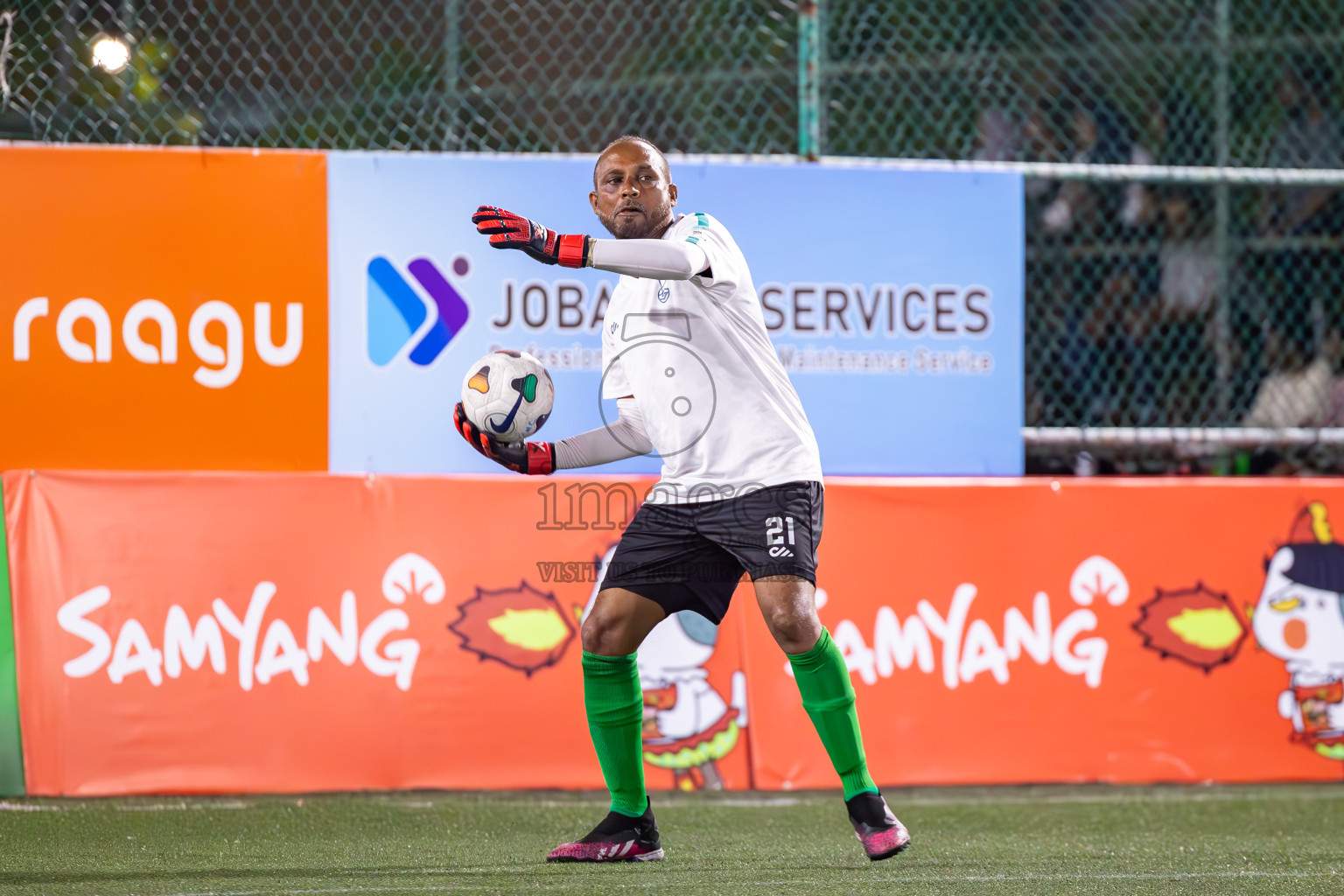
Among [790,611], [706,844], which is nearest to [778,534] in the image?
[790,611]

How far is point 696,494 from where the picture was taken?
12.5ft

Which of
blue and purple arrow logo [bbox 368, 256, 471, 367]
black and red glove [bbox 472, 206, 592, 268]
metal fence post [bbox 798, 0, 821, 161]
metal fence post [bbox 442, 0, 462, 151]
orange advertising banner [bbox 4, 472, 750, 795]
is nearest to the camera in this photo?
black and red glove [bbox 472, 206, 592, 268]

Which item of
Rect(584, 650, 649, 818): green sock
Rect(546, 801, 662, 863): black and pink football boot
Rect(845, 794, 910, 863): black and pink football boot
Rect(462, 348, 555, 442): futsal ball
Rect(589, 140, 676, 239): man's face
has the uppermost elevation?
Rect(589, 140, 676, 239): man's face

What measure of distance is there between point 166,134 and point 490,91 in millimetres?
1323

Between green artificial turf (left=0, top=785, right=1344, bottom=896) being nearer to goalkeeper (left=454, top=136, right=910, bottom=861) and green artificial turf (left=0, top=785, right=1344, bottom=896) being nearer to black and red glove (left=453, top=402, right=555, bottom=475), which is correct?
goalkeeper (left=454, top=136, right=910, bottom=861)

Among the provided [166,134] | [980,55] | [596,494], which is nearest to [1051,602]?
[596,494]

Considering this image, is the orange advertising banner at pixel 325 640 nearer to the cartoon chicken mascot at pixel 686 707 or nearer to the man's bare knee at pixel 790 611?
the cartoon chicken mascot at pixel 686 707

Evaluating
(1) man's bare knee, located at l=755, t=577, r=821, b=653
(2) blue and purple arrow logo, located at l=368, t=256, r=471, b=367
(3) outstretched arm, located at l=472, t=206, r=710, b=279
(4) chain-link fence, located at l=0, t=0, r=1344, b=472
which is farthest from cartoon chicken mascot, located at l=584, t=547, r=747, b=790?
(3) outstretched arm, located at l=472, t=206, r=710, b=279

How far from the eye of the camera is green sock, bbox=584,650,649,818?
388 cm

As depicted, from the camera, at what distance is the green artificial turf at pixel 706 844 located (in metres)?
3.70

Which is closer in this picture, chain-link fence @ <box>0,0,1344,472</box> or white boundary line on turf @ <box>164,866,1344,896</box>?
white boundary line on turf @ <box>164,866,1344,896</box>

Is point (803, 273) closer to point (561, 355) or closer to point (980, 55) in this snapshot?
point (561, 355)

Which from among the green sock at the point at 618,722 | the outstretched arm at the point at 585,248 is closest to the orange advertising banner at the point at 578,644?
the green sock at the point at 618,722

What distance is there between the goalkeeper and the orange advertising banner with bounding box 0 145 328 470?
1.86m
